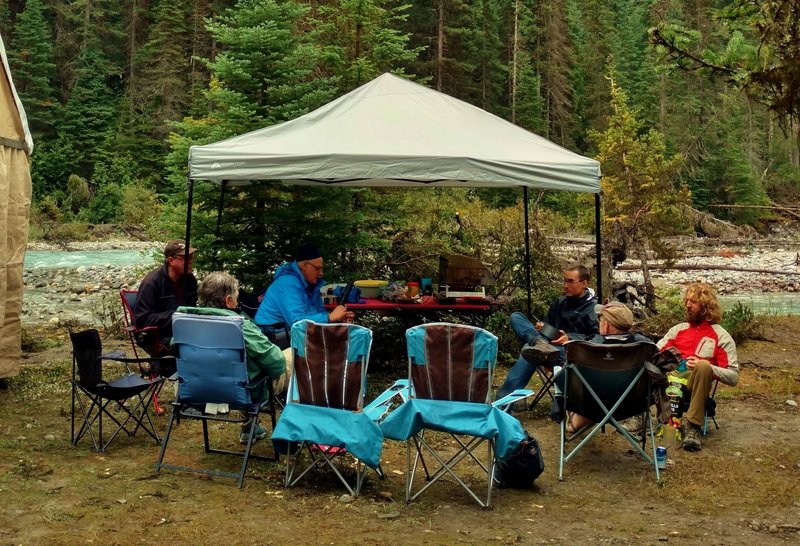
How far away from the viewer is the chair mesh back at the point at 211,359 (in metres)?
4.64

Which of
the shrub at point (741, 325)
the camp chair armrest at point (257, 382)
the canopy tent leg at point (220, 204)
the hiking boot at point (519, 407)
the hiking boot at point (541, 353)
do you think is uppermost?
the canopy tent leg at point (220, 204)

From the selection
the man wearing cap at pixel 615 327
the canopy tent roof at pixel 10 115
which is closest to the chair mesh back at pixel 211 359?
the man wearing cap at pixel 615 327

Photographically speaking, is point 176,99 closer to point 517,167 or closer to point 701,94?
point 701,94

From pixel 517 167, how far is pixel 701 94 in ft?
126

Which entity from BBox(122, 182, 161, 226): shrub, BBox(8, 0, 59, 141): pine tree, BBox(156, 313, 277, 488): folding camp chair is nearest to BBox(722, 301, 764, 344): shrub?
BBox(156, 313, 277, 488): folding camp chair

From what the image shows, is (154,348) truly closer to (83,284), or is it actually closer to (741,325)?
(741,325)

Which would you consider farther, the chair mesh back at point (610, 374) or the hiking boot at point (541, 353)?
the hiking boot at point (541, 353)

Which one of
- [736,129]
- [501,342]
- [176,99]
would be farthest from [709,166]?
[501,342]

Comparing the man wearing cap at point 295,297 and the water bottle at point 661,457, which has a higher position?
the man wearing cap at point 295,297

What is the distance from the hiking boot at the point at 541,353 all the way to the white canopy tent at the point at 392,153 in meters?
1.27

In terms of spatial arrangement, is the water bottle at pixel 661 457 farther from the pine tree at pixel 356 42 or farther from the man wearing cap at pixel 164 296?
the pine tree at pixel 356 42

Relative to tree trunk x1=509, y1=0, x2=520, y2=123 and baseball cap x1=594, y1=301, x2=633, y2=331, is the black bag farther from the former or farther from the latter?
tree trunk x1=509, y1=0, x2=520, y2=123

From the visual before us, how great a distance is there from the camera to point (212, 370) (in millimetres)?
4691

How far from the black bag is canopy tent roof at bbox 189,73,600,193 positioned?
81.9 inches
